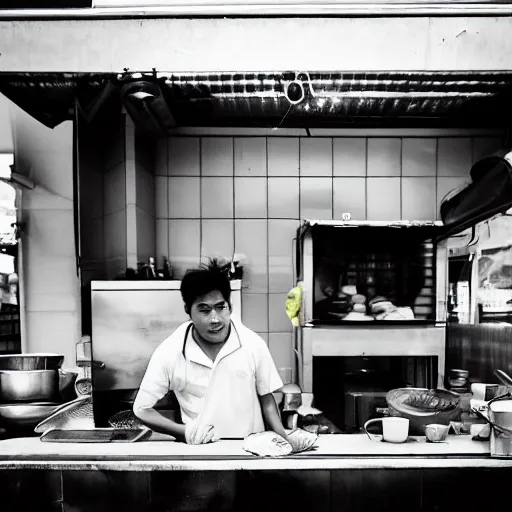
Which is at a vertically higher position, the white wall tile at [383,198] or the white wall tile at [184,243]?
the white wall tile at [383,198]

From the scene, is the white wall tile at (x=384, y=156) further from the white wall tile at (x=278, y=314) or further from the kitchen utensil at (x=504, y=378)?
the kitchen utensil at (x=504, y=378)

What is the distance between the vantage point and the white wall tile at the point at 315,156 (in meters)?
2.40

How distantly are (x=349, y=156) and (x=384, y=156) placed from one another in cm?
19

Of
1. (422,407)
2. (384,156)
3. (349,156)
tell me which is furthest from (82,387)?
(384,156)

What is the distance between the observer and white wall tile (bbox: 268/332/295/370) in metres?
2.48

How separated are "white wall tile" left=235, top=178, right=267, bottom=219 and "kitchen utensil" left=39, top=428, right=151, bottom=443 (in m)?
1.16

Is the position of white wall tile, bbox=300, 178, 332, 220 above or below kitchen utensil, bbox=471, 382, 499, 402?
above

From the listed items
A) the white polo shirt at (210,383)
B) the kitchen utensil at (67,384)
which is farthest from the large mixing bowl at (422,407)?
the kitchen utensil at (67,384)

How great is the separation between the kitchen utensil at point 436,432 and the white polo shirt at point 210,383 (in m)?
0.76

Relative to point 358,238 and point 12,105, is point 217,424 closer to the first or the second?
point 358,238

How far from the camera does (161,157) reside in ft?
7.75

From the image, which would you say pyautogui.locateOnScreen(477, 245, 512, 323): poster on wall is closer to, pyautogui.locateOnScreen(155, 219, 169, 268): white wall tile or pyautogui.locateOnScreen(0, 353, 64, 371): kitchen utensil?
pyautogui.locateOnScreen(155, 219, 169, 268): white wall tile

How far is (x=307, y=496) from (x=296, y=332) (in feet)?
2.88

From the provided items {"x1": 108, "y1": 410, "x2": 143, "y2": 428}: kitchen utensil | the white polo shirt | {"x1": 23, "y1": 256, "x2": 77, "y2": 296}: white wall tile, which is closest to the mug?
the white polo shirt
